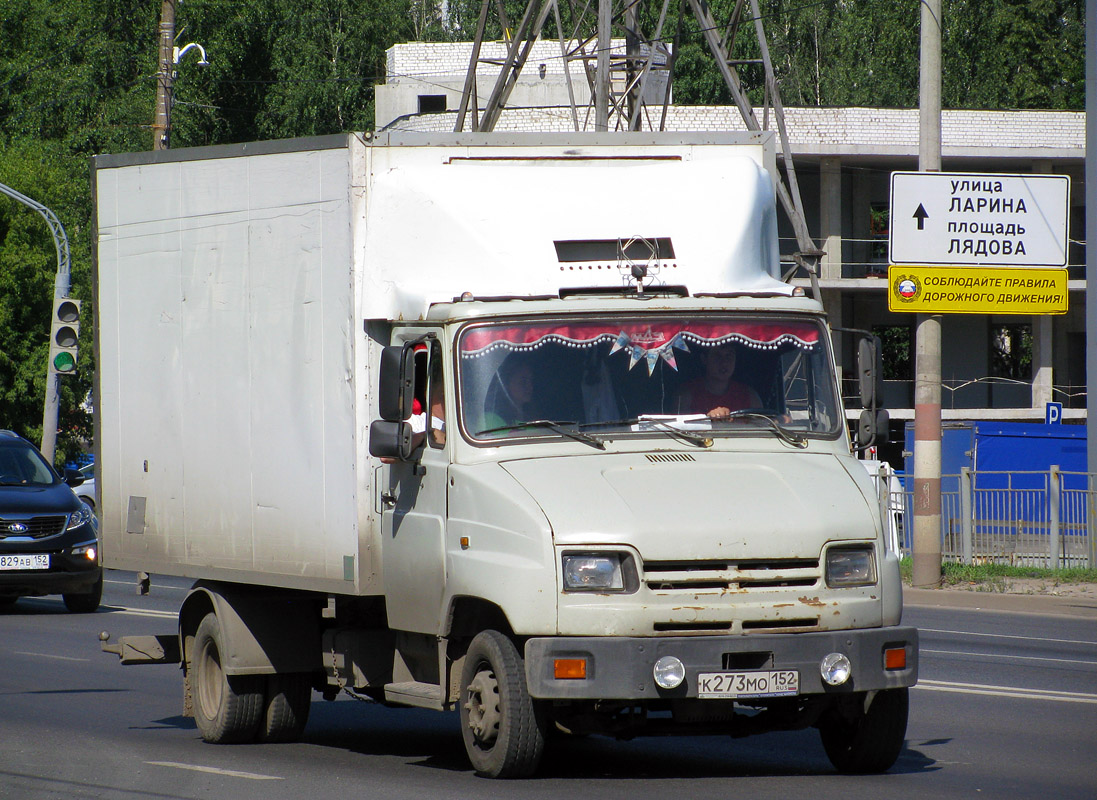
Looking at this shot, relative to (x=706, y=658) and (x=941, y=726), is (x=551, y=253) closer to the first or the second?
(x=706, y=658)

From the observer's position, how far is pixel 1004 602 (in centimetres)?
2075

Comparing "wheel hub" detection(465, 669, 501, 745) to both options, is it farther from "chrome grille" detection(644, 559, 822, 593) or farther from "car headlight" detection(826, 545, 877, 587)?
"car headlight" detection(826, 545, 877, 587)

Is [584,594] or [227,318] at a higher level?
[227,318]

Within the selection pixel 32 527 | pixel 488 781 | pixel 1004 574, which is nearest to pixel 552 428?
pixel 488 781

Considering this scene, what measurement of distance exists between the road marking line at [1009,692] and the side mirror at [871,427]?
139 inches

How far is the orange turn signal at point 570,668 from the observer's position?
726 centimetres

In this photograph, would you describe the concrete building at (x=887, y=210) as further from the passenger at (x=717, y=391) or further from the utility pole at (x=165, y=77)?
the passenger at (x=717, y=391)

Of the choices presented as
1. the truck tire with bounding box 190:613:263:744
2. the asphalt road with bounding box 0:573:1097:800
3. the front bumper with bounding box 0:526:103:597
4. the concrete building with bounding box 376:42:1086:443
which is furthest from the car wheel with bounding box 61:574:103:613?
the concrete building with bounding box 376:42:1086:443

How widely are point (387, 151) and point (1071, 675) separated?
7189 millimetres

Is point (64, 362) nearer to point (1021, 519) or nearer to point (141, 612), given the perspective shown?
point (141, 612)

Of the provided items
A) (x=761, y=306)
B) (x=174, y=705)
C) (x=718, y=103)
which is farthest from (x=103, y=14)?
(x=761, y=306)

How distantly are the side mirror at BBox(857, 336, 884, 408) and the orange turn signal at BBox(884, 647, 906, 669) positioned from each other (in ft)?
4.63

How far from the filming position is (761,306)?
8383 mm

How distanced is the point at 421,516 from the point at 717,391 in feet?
5.13
